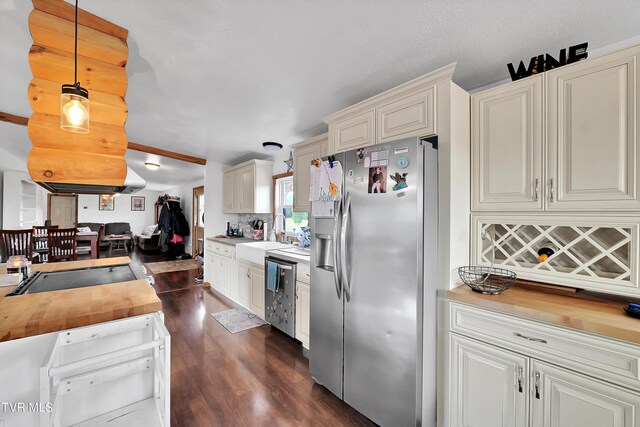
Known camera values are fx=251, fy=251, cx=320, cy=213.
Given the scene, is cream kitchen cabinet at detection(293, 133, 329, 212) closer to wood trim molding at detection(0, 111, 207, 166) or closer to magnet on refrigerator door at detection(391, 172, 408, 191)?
magnet on refrigerator door at detection(391, 172, 408, 191)

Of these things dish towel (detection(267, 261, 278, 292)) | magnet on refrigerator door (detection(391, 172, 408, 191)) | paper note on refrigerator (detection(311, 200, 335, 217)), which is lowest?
dish towel (detection(267, 261, 278, 292))

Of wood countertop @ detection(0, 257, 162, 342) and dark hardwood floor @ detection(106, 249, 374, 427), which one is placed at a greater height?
wood countertop @ detection(0, 257, 162, 342)

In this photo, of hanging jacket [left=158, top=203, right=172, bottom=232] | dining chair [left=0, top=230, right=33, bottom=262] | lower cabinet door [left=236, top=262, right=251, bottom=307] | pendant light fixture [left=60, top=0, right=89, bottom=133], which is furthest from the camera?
hanging jacket [left=158, top=203, right=172, bottom=232]

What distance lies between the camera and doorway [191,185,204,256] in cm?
700

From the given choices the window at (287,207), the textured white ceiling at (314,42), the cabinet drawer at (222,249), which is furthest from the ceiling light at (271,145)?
the cabinet drawer at (222,249)

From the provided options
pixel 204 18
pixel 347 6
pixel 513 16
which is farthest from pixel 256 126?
pixel 513 16

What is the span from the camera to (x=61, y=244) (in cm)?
421

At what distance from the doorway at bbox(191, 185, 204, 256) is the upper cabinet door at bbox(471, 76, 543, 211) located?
22.4 feet

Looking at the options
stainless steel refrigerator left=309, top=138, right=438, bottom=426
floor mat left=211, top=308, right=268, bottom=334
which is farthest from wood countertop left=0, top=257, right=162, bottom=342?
floor mat left=211, top=308, right=268, bottom=334

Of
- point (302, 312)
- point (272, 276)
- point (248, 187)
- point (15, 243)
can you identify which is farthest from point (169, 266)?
point (302, 312)

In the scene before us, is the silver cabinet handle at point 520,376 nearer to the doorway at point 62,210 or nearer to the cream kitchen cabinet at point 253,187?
the cream kitchen cabinet at point 253,187

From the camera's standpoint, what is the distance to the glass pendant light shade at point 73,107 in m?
1.18

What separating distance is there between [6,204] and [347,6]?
671 cm

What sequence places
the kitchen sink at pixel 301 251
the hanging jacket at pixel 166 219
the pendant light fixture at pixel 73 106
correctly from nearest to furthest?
the pendant light fixture at pixel 73 106 → the kitchen sink at pixel 301 251 → the hanging jacket at pixel 166 219
